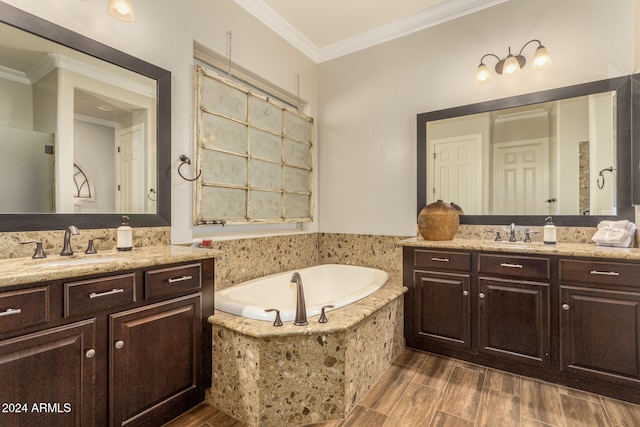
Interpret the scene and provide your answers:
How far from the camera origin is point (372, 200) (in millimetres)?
3164

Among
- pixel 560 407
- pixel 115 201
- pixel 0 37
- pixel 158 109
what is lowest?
pixel 560 407

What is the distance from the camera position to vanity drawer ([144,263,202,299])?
149 cm

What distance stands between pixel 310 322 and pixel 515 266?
1.46 meters

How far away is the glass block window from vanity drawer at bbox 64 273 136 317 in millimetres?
866

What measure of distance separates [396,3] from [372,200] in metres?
1.78

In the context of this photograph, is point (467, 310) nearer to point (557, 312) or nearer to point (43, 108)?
point (557, 312)

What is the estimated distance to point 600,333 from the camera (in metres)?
1.84

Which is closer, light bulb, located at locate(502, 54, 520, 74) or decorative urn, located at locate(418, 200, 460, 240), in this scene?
light bulb, located at locate(502, 54, 520, 74)

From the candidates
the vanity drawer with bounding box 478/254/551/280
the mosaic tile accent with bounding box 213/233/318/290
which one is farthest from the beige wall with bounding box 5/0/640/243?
the vanity drawer with bounding box 478/254/551/280

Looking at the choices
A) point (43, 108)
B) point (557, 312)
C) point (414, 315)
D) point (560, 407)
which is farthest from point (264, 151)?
point (560, 407)

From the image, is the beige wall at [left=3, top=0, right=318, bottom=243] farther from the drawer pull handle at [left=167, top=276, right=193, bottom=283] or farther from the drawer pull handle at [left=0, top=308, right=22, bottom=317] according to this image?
the drawer pull handle at [left=0, top=308, right=22, bottom=317]

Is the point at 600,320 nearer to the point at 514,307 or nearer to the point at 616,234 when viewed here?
the point at 514,307

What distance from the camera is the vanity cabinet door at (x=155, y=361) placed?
1.38 metres

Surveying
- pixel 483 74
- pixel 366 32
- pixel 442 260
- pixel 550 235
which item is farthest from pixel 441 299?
pixel 366 32
